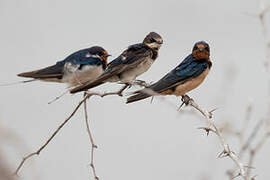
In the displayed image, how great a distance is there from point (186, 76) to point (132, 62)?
508mm

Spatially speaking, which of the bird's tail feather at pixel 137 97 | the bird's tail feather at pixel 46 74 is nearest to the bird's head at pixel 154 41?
the bird's tail feather at pixel 46 74

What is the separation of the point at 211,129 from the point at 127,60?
1859mm

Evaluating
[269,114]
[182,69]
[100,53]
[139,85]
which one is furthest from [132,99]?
[269,114]

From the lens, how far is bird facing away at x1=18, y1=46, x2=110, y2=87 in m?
4.47

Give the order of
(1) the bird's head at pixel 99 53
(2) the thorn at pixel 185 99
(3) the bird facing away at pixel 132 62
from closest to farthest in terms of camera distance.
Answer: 1. (2) the thorn at pixel 185 99
2. (3) the bird facing away at pixel 132 62
3. (1) the bird's head at pixel 99 53

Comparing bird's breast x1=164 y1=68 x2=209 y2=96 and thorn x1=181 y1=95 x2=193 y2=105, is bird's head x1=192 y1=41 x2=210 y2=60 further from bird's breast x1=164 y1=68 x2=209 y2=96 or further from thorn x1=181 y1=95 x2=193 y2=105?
thorn x1=181 y1=95 x2=193 y2=105

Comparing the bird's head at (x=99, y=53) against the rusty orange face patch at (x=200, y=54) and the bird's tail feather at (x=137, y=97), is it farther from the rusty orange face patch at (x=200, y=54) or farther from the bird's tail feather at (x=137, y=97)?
the bird's tail feather at (x=137, y=97)

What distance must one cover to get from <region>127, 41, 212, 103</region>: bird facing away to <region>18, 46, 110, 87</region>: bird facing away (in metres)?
0.66

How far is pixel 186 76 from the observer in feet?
13.6

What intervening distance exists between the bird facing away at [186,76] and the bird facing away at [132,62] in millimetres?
300

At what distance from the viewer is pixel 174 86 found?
4027 millimetres

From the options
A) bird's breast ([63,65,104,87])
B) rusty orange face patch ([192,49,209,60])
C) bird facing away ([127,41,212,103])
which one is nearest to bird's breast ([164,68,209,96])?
bird facing away ([127,41,212,103])

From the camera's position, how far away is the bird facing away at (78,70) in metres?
4.47

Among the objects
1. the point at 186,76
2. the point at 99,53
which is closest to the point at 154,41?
the point at 99,53
